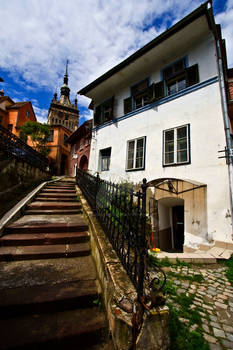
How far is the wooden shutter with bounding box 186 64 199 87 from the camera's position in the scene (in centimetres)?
661

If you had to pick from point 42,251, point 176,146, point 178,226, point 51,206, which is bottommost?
point 178,226

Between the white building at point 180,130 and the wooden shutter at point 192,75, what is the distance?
0.01 metres

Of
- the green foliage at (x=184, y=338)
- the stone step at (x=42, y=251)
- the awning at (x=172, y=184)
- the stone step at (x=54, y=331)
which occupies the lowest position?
the green foliage at (x=184, y=338)

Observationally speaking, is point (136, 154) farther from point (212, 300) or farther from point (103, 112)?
point (212, 300)

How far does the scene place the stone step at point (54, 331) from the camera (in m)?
1.55

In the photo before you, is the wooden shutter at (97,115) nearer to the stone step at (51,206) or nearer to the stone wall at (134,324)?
the stone step at (51,206)

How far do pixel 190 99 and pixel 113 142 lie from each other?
Result: 189 inches

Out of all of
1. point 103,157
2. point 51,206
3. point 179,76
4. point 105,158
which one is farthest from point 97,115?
point 51,206

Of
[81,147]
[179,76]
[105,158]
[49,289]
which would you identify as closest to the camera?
[49,289]

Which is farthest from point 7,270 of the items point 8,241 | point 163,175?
point 163,175

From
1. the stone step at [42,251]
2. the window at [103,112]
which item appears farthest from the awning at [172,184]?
the window at [103,112]

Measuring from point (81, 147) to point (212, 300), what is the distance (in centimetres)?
1683

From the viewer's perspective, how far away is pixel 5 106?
2270cm

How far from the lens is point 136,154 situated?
324 inches
